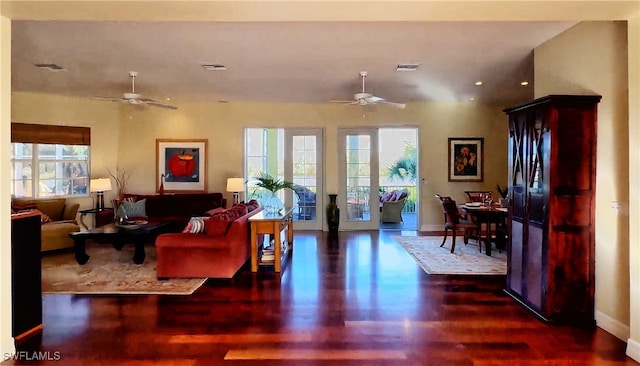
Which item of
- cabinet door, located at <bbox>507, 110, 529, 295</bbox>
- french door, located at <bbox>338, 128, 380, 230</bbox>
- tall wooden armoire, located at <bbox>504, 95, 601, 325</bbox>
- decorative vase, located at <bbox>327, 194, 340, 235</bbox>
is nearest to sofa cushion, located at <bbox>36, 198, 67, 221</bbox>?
decorative vase, located at <bbox>327, 194, 340, 235</bbox>

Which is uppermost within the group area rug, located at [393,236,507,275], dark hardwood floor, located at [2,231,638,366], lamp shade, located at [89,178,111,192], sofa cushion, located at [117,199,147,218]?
lamp shade, located at [89,178,111,192]

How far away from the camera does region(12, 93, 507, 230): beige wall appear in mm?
8797

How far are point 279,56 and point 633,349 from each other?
4459 mm

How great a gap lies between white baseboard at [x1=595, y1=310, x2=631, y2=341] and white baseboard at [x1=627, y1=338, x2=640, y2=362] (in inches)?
8.3

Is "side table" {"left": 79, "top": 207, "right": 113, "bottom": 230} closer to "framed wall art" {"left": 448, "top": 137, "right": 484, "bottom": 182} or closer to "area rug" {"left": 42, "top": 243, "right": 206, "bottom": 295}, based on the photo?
"area rug" {"left": 42, "top": 243, "right": 206, "bottom": 295}

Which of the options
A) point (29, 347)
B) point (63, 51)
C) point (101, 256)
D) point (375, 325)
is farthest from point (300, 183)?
point (29, 347)

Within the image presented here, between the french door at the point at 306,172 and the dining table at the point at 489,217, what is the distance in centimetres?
348

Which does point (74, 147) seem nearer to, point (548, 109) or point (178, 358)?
point (178, 358)

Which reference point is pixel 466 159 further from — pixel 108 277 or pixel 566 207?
Result: pixel 108 277

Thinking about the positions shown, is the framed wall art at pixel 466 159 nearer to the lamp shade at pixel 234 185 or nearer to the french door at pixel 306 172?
the french door at pixel 306 172

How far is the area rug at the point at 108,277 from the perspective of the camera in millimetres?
4441

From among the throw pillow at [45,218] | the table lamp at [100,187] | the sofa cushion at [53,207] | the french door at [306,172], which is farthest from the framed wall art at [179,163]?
the throw pillow at [45,218]

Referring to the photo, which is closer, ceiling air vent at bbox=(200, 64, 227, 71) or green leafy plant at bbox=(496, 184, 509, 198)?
ceiling air vent at bbox=(200, 64, 227, 71)

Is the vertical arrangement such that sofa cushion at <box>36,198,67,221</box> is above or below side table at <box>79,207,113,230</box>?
above
